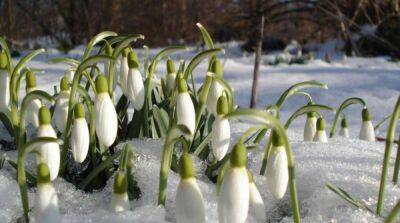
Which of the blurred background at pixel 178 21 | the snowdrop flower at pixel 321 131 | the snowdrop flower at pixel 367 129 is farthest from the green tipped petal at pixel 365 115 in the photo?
the blurred background at pixel 178 21

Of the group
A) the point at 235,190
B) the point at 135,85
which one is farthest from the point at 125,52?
the point at 235,190

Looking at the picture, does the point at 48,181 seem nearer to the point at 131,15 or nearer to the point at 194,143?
the point at 194,143

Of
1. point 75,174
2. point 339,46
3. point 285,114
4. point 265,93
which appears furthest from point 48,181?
point 339,46

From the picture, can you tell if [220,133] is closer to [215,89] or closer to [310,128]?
[215,89]

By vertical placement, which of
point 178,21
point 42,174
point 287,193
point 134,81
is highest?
point 178,21

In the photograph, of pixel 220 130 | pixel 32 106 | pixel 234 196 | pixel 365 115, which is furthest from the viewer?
pixel 365 115

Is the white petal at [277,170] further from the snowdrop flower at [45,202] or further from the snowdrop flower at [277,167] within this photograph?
the snowdrop flower at [45,202]
